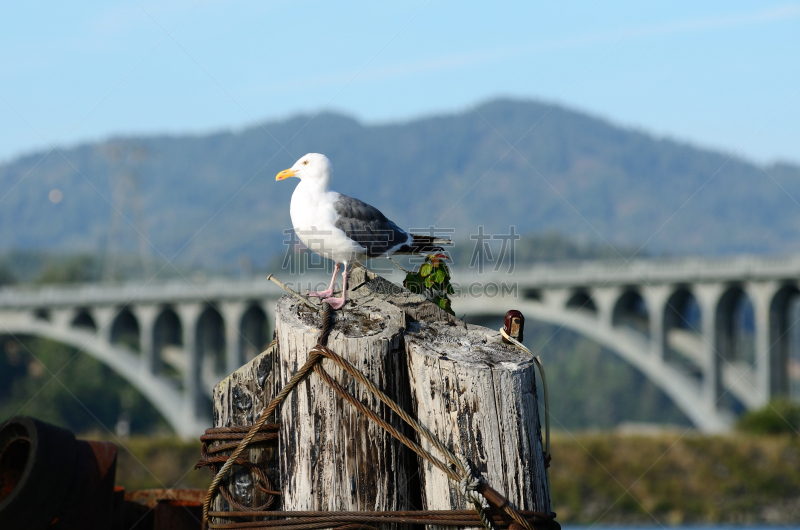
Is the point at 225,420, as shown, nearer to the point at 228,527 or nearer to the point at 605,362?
the point at 228,527

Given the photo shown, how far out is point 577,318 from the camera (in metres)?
43.7

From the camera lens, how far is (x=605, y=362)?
5812 inches

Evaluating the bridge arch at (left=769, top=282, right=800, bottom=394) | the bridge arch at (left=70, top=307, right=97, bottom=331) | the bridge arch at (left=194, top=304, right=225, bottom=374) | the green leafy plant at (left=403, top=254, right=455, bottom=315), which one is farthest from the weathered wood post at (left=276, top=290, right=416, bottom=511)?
the bridge arch at (left=70, top=307, right=97, bottom=331)

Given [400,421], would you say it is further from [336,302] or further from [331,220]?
[331,220]

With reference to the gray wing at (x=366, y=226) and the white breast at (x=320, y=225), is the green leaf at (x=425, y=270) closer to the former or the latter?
the white breast at (x=320, y=225)

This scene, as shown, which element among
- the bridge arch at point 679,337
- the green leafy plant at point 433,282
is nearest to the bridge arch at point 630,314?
the bridge arch at point 679,337

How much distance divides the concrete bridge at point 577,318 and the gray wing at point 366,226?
28.9 m

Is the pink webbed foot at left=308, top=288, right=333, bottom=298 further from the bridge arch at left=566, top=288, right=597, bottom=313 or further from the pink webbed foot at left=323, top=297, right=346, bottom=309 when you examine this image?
the bridge arch at left=566, top=288, right=597, bottom=313

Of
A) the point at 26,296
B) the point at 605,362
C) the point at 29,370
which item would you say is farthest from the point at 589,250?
the point at 26,296

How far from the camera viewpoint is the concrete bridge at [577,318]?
39.7 m

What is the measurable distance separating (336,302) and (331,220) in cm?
168

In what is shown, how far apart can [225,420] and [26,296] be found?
60.1 meters

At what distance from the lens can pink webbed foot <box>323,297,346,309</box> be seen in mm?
4047

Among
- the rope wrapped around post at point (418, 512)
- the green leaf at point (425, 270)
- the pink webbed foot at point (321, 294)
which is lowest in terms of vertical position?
the rope wrapped around post at point (418, 512)
